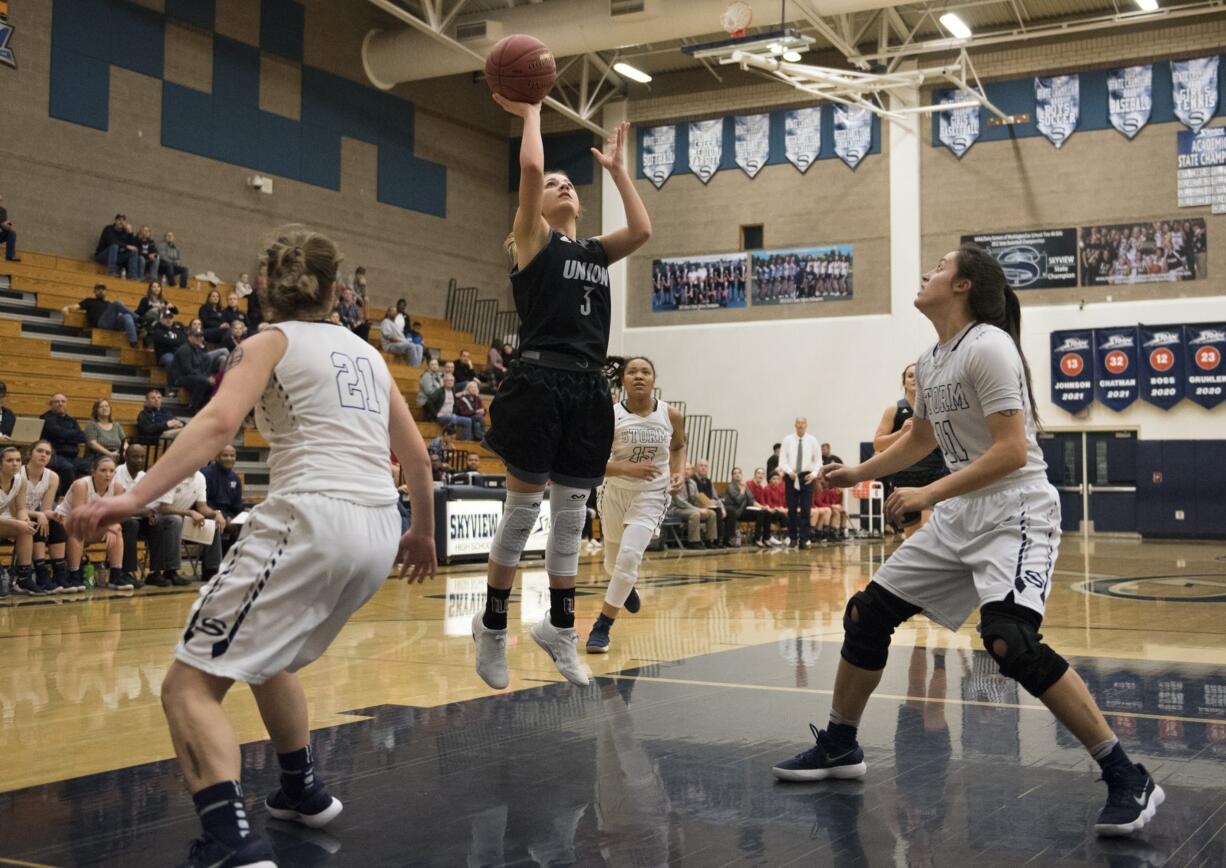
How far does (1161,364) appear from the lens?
21.2 m

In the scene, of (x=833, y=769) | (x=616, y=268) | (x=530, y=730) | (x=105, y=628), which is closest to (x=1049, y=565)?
(x=833, y=769)

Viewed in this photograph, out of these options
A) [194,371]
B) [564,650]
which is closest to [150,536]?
[194,371]

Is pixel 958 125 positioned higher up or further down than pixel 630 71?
further down

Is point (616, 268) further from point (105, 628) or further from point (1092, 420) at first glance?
point (105, 628)

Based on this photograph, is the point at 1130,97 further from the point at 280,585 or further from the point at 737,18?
the point at 280,585

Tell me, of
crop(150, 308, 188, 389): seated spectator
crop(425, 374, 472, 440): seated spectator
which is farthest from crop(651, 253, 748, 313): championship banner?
crop(150, 308, 188, 389): seated spectator

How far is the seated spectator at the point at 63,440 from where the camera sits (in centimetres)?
1190

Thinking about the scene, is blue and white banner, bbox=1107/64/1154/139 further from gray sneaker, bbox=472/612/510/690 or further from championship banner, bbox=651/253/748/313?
gray sneaker, bbox=472/612/510/690

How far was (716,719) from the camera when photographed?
15.1 feet

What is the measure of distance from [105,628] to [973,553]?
6.17 m

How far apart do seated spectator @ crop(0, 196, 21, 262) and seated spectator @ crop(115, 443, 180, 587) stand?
730 centimetres

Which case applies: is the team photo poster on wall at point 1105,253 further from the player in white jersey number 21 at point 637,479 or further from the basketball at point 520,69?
the basketball at point 520,69

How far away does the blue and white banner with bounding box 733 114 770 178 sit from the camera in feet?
80.5

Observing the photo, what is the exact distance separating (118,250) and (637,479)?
13687 millimetres
